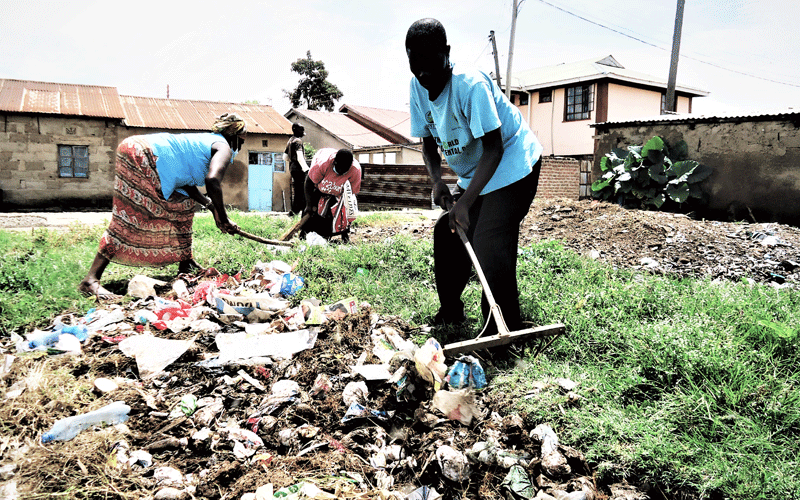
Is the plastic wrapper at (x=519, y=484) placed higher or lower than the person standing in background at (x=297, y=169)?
lower

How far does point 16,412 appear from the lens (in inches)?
90.0

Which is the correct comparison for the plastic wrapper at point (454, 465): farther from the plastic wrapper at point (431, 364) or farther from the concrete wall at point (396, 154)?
the concrete wall at point (396, 154)

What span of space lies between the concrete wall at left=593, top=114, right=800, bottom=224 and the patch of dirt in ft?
6.84

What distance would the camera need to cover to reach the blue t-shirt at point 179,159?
4395 millimetres

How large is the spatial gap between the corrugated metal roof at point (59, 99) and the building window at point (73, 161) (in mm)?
1083

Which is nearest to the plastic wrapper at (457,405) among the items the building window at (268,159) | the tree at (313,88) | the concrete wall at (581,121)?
the building window at (268,159)

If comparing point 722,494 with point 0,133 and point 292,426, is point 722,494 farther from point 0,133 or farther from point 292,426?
point 0,133

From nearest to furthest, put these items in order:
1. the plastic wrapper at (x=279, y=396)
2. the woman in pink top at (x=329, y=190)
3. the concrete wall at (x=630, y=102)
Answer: the plastic wrapper at (x=279, y=396)
the woman in pink top at (x=329, y=190)
the concrete wall at (x=630, y=102)

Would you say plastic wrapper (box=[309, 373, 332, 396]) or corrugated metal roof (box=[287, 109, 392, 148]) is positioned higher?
corrugated metal roof (box=[287, 109, 392, 148])

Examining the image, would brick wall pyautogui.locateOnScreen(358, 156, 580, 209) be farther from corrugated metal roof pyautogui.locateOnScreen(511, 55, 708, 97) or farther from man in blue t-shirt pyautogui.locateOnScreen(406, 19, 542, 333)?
man in blue t-shirt pyautogui.locateOnScreen(406, 19, 542, 333)

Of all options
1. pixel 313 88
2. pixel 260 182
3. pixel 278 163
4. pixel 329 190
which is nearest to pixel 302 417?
pixel 329 190

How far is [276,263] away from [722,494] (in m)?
3.87

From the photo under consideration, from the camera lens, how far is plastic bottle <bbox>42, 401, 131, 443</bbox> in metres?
2.15

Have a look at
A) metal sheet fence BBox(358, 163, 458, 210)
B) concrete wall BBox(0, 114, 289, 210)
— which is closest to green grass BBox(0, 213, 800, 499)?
metal sheet fence BBox(358, 163, 458, 210)
